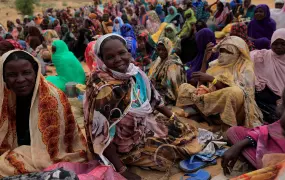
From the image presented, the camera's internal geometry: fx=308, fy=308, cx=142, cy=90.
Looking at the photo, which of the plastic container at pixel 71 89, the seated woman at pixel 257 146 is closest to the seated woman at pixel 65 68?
the plastic container at pixel 71 89

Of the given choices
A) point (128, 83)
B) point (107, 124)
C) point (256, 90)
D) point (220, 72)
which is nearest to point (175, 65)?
point (220, 72)

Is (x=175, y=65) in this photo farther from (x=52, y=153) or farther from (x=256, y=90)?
(x=52, y=153)

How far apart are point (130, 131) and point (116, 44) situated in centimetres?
82

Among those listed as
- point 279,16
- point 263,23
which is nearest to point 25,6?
point 279,16

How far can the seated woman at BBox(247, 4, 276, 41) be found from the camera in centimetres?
665

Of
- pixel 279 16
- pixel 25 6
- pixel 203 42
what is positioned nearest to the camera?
pixel 203 42

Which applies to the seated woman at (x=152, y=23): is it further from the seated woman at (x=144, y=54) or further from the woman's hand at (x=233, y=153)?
the woman's hand at (x=233, y=153)

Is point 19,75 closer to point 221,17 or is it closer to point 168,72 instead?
point 168,72

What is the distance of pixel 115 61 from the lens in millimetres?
2678

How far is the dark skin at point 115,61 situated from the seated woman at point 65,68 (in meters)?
3.10

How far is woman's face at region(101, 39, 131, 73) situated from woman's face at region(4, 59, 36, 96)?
631 millimetres

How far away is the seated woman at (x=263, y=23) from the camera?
21.8ft

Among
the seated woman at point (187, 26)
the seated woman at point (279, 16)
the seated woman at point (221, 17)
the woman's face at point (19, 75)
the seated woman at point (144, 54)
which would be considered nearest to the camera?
the woman's face at point (19, 75)

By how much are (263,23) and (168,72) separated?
3312mm
